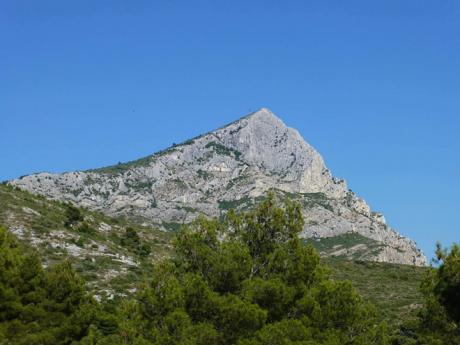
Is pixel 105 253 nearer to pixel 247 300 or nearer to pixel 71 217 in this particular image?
pixel 71 217

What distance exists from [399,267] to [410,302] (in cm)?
3447

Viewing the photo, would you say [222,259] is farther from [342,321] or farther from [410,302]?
[410,302]

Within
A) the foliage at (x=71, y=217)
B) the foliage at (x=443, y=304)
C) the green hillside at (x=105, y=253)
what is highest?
the foliage at (x=71, y=217)

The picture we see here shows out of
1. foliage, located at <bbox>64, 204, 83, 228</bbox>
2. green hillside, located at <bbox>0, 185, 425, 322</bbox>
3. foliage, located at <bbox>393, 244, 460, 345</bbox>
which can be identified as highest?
foliage, located at <bbox>64, 204, 83, 228</bbox>

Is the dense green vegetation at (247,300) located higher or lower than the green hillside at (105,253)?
lower

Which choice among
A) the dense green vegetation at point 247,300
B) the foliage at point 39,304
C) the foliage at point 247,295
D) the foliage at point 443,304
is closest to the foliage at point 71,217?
the foliage at point 39,304

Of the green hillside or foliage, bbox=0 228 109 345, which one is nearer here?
foliage, bbox=0 228 109 345

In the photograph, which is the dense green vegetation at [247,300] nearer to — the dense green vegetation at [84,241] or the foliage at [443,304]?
the foliage at [443,304]

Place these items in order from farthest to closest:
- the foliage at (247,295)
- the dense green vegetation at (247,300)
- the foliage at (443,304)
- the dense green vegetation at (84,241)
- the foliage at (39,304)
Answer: the dense green vegetation at (84,241)
the foliage at (39,304)
the foliage at (443,304)
the dense green vegetation at (247,300)
the foliage at (247,295)

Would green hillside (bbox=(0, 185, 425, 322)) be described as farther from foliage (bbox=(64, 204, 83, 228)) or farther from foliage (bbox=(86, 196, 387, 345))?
foliage (bbox=(86, 196, 387, 345))

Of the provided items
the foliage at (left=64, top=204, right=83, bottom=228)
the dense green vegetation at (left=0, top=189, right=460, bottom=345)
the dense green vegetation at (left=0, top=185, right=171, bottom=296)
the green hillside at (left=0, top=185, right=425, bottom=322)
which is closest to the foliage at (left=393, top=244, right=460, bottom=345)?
the dense green vegetation at (left=0, top=189, right=460, bottom=345)

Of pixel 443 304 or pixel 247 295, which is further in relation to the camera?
pixel 443 304

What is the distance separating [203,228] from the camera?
94.1 feet

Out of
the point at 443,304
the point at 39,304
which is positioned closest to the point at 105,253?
the point at 39,304
